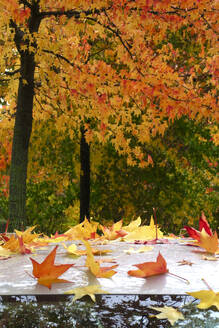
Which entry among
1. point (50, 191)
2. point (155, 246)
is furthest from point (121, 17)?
point (50, 191)

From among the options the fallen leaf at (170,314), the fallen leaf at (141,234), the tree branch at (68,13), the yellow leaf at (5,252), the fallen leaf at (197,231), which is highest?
the tree branch at (68,13)

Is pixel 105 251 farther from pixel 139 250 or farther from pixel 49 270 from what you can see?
pixel 49 270

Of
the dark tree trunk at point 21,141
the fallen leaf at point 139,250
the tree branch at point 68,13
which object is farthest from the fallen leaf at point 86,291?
the dark tree trunk at point 21,141

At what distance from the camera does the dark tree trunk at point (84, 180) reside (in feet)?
22.3

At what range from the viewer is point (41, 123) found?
24.1 ft

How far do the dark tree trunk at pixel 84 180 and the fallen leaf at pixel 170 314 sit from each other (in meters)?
5.75

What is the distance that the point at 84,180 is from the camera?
6.84 metres

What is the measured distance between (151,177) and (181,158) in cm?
64

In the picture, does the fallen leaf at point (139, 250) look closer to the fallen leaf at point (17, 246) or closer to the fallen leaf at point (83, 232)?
the fallen leaf at point (17, 246)

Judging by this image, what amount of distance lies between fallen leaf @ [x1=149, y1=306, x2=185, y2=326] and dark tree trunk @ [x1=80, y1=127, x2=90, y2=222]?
18.9 ft

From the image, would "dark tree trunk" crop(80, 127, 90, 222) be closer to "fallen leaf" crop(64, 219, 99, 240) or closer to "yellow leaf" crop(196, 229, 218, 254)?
"fallen leaf" crop(64, 219, 99, 240)

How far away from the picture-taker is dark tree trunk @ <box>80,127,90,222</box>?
681 cm

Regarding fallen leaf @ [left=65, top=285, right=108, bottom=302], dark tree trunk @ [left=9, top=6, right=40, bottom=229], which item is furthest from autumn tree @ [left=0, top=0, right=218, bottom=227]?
fallen leaf @ [left=65, top=285, right=108, bottom=302]

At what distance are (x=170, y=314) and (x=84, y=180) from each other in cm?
585
